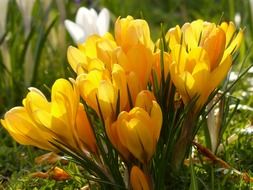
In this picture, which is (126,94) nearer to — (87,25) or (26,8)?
(87,25)

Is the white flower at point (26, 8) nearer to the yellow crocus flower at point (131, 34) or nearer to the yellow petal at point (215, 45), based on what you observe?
the yellow crocus flower at point (131, 34)

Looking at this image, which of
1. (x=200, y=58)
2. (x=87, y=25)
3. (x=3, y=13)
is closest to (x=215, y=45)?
(x=200, y=58)

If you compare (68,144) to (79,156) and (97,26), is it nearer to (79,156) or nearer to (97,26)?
(79,156)

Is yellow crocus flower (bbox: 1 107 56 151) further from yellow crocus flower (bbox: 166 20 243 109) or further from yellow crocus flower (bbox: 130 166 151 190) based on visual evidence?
yellow crocus flower (bbox: 166 20 243 109)

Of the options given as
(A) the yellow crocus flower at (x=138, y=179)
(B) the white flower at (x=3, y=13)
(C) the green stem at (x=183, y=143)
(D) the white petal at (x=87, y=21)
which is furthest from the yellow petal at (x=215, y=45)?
(B) the white flower at (x=3, y=13)

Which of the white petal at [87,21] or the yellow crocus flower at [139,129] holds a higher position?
the white petal at [87,21]

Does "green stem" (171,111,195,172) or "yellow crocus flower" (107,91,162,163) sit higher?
"yellow crocus flower" (107,91,162,163)

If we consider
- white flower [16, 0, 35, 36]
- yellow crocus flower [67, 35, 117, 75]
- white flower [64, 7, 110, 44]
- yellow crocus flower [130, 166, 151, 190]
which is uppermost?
white flower [16, 0, 35, 36]

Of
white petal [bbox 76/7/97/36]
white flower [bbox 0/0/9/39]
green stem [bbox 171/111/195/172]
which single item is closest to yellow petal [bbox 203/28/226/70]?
green stem [bbox 171/111/195/172]
